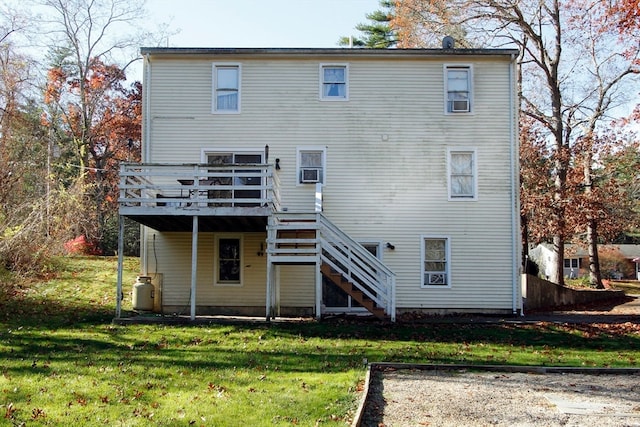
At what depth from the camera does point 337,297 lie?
17.6m

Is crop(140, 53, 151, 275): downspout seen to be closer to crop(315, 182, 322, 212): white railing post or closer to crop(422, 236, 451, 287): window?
crop(315, 182, 322, 212): white railing post

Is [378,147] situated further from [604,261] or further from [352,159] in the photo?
[604,261]

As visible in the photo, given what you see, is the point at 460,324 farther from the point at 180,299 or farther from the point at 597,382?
the point at 180,299

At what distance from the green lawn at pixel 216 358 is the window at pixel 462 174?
14.2ft

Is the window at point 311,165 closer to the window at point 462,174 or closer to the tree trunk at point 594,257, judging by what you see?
the window at point 462,174

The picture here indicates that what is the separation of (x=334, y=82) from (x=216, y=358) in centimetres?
1012

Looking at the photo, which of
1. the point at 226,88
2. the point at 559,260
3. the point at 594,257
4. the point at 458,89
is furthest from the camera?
the point at 594,257

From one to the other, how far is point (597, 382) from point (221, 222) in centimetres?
993

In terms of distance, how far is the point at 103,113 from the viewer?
116 ft

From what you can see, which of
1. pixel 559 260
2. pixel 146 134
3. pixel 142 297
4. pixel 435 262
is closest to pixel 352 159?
pixel 435 262

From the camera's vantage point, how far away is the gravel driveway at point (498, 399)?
23.1ft

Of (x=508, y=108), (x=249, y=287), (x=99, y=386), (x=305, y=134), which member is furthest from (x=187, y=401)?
(x=508, y=108)

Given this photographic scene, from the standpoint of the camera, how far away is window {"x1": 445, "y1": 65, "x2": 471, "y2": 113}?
58.9 feet

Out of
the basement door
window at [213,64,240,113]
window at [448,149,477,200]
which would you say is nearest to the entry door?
window at [213,64,240,113]
